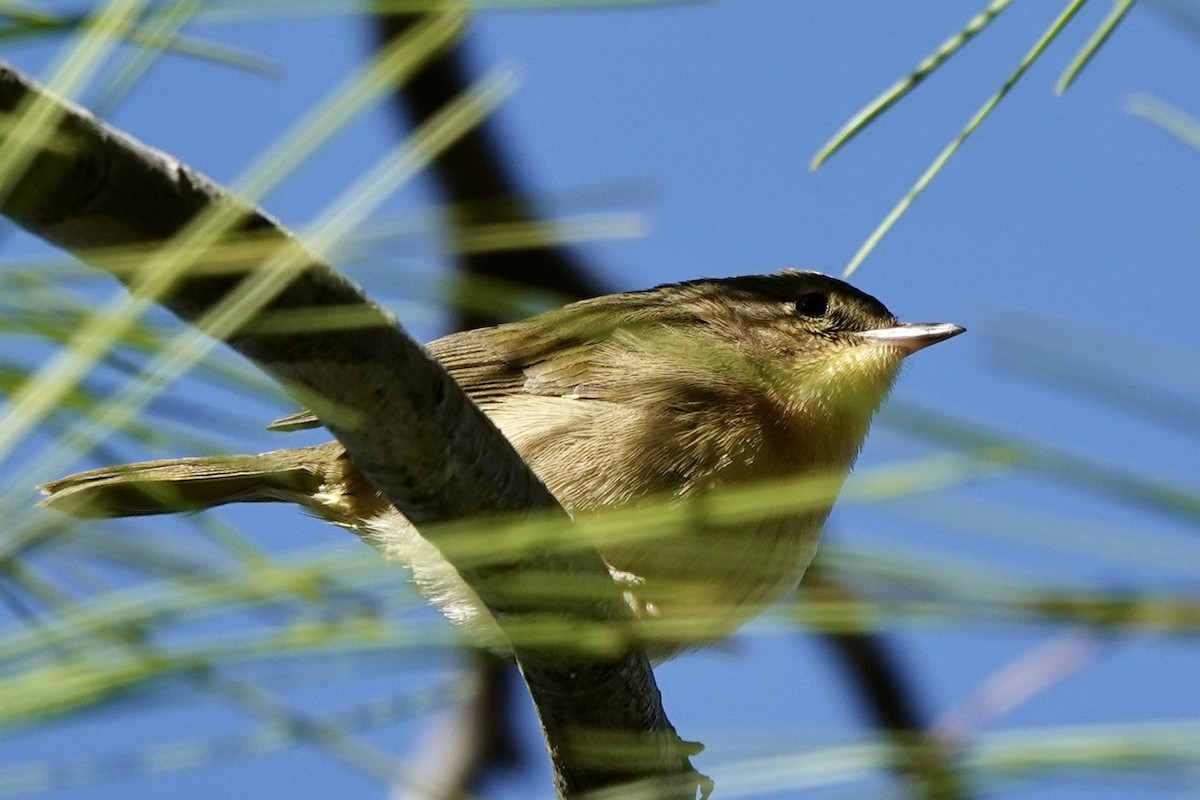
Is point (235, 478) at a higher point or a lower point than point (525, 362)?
lower

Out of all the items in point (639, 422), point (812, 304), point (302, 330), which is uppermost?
point (302, 330)

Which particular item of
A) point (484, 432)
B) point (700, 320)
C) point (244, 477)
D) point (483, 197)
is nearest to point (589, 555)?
point (484, 432)

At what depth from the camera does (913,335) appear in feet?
16.4

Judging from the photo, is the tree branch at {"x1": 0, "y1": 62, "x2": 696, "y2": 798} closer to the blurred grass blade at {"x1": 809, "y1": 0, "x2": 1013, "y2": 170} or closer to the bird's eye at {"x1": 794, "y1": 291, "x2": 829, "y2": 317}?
the blurred grass blade at {"x1": 809, "y1": 0, "x2": 1013, "y2": 170}

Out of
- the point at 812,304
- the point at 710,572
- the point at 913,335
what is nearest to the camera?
the point at 710,572

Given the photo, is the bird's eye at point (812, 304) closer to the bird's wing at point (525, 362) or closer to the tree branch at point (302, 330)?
the bird's wing at point (525, 362)

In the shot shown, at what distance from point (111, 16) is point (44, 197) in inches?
8.4

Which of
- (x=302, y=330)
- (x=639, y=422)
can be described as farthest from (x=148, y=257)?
(x=639, y=422)

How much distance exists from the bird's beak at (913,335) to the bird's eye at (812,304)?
30 cm

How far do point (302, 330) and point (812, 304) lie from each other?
381 centimetres

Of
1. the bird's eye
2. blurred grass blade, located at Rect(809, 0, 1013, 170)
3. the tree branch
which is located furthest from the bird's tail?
blurred grass blade, located at Rect(809, 0, 1013, 170)

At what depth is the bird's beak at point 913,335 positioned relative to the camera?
4926 millimetres

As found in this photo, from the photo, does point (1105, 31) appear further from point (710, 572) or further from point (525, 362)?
point (525, 362)

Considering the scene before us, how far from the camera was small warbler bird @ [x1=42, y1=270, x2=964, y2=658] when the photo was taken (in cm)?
435
